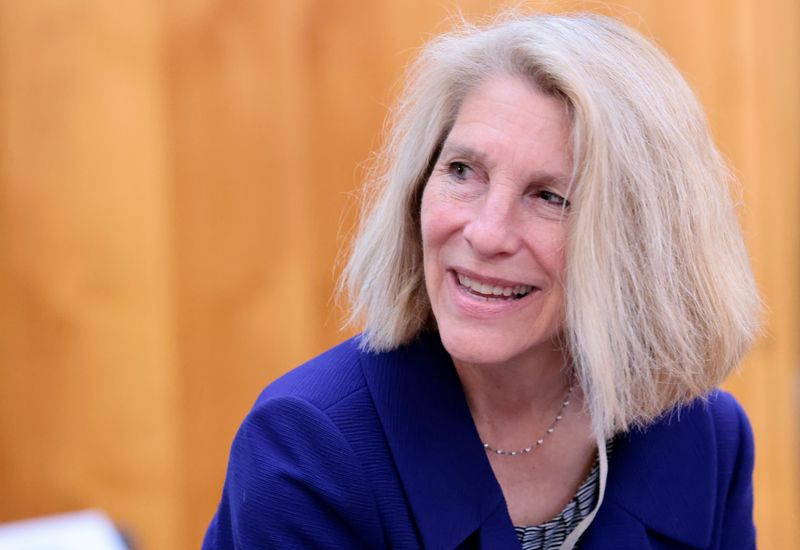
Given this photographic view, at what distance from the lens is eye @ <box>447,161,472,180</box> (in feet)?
5.78

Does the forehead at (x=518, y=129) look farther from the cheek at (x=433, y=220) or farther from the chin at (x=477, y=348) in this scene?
the chin at (x=477, y=348)

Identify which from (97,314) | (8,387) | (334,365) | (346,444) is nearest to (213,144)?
(97,314)

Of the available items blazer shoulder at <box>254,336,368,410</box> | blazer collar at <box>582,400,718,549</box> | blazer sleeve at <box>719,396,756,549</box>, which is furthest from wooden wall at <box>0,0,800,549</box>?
blazer shoulder at <box>254,336,368,410</box>

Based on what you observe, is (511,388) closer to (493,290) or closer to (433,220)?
(493,290)

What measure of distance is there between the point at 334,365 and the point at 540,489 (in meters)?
0.41

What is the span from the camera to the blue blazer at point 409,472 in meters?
1.66

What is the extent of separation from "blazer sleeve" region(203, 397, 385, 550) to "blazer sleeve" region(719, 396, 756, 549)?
2.25 ft

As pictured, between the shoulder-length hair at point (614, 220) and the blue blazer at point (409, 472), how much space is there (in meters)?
0.08

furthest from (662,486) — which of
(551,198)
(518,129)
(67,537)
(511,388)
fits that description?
(67,537)

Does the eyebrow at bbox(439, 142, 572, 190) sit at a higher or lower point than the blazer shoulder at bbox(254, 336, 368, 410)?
higher

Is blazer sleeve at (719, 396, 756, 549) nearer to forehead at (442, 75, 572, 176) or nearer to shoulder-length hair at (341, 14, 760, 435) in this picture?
shoulder-length hair at (341, 14, 760, 435)

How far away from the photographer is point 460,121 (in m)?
1.78

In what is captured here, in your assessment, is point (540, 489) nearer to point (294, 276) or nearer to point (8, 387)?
point (294, 276)

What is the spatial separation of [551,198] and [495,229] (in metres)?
0.11
